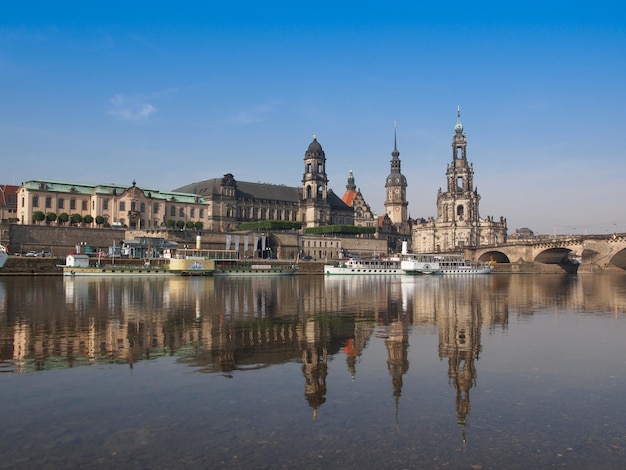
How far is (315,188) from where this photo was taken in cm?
12225

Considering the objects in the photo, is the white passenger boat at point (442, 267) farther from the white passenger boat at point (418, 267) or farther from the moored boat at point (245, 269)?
the moored boat at point (245, 269)

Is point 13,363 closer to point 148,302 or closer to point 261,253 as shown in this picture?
point 148,302

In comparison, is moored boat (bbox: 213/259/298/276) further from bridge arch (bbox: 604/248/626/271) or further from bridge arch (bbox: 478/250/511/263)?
bridge arch (bbox: 604/248/626/271)

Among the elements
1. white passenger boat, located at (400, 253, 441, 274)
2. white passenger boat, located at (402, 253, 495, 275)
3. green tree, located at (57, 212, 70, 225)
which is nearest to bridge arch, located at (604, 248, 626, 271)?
white passenger boat, located at (402, 253, 495, 275)

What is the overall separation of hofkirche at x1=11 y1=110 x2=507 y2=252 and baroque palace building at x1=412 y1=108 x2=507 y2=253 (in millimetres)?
217

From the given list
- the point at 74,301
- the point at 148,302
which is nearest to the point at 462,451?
the point at 148,302

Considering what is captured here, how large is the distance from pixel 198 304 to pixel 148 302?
278cm

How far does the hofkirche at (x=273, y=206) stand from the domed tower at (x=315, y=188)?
202 mm

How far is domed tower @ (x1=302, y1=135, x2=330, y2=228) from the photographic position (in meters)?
122

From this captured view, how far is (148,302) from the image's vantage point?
2917 cm

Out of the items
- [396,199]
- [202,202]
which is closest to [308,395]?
[202,202]

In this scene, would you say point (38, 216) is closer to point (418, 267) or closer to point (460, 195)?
point (418, 267)

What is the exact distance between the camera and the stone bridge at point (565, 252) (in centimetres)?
8694

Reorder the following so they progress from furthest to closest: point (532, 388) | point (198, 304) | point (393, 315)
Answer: point (198, 304)
point (393, 315)
point (532, 388)
